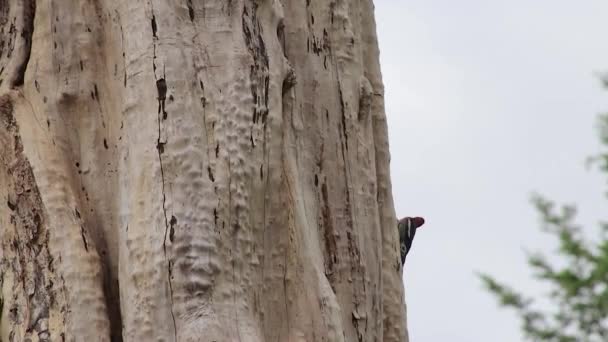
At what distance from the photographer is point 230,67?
13.8 ft

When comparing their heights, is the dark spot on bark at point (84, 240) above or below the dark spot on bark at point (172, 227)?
above

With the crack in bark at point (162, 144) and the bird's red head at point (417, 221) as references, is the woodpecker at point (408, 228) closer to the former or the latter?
the bird's red head at point (417, 221)

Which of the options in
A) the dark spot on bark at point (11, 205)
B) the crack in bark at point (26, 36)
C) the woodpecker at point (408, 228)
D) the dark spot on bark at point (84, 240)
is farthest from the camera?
the woodpecker at point (408, 228)

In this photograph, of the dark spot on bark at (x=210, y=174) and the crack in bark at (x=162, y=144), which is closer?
the crack in bark at (x=162, y=144)

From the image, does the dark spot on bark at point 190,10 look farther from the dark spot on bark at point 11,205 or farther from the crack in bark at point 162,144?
the dark spot on bark at point 11,205

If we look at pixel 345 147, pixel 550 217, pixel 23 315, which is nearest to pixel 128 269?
pixel 23 315

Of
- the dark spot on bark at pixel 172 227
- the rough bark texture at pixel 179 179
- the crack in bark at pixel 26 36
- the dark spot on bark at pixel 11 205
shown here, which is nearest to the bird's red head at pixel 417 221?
the rough bark texture at pixel 179 179

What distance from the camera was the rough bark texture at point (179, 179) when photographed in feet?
13.1

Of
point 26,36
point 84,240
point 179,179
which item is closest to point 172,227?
point 179,179

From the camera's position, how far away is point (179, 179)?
4016 millimetres

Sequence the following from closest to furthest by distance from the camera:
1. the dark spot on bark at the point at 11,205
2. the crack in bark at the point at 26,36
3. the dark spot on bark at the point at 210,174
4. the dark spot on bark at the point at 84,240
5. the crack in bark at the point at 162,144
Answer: the crack in bark at the point at 162,144 < the dark spot on bark at the point at 210,174 < the dark spot on bark at the point at 84,240 < the dark spot on bark at the point at 11,205 < the crack in bark at the point at 26,36

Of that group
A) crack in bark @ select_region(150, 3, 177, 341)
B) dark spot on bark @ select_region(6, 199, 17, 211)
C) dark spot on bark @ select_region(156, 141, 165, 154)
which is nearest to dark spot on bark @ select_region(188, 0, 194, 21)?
crack in bark @ select_region(150, 3, 177, 341)

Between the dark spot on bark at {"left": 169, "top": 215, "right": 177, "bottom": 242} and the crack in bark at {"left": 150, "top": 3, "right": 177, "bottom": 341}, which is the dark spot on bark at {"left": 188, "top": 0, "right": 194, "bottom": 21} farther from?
the dark spot on bark at {"left": 169, "top": 215, "right": 177, "bottom": 242}

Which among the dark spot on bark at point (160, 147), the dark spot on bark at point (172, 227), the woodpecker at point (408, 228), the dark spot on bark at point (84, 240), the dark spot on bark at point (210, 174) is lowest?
the dark spot on bark at point (172, 227)
